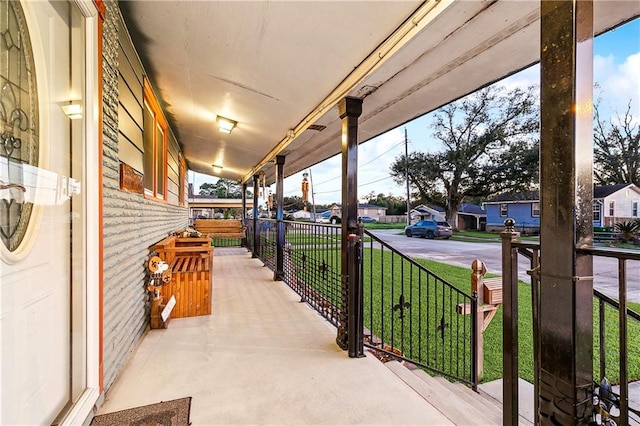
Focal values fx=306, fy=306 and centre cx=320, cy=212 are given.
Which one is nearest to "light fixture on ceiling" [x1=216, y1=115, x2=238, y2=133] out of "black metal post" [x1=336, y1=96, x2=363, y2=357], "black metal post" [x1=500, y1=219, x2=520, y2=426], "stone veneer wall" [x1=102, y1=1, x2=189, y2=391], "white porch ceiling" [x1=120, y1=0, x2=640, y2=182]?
"white porch ceiling" [x1=120, y1=0, x2=640, y2=182]

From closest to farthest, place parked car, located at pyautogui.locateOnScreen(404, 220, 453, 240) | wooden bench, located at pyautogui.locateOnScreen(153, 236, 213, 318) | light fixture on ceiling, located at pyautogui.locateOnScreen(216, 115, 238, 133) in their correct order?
wooden bench, located at pyautogui.locateOnScreen(153, 236, 213, 318)
light fixture on ceiling, located at pyautogui.locateOnScreen(216, 115, 238, 133)
parked car, located at pyautogui.locateOnScreen(404, 220, 453, 240)

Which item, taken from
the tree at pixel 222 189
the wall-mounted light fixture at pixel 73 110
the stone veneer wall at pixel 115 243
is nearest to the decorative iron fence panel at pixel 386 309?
the stone veneer wall at pixel 115 243

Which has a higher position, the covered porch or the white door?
the white door

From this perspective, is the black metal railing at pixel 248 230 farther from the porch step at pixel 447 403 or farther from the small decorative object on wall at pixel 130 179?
the porch step at pixel 447 403

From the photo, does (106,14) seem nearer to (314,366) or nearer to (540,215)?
(540,215)

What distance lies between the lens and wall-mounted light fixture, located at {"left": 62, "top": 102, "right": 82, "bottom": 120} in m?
1.44

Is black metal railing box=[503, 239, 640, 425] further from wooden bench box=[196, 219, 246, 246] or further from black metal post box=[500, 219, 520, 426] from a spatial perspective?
wooden bench box=[196, 219, 246, 246]

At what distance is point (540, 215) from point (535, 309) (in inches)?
16.7

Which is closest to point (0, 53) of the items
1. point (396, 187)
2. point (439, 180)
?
point (439, 180)

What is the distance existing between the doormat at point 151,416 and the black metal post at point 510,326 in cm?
159

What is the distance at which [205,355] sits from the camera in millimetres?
2422

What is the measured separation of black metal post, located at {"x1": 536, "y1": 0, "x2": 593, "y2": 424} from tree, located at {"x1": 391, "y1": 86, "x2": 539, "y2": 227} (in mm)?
18293

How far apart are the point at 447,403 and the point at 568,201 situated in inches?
56.1

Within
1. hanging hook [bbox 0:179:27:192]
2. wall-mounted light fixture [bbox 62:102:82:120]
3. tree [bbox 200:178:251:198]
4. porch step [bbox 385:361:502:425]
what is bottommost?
porch step [bbox 385:361:502:425]
